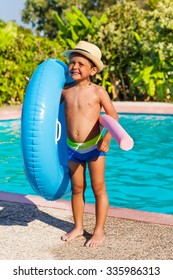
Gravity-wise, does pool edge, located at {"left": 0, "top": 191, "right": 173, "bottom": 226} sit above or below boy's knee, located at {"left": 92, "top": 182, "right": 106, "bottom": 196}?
below

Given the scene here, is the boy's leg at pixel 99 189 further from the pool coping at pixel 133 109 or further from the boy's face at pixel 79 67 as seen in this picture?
the pool coping at pixel 133 109

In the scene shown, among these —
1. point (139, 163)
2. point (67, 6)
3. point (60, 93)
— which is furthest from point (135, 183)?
point (67, 6)

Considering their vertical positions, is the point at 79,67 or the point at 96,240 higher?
the point at 79,67

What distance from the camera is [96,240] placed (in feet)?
14.4

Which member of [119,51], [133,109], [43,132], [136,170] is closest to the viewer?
[43,132]

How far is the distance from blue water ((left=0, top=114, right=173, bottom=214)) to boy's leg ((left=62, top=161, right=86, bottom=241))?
8.18ft

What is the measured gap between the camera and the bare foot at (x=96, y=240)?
4340mm

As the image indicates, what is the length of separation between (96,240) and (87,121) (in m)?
0.92

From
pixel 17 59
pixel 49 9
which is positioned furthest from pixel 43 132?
pixel 49 9

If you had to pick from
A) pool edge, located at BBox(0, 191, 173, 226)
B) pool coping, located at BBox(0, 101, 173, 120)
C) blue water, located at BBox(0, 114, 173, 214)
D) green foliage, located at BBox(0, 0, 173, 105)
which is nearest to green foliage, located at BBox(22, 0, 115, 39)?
green foliage, located at BBox(0, 0, 173, 105)

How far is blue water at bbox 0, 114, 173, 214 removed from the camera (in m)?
7.48

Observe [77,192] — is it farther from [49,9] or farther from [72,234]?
[49,9]

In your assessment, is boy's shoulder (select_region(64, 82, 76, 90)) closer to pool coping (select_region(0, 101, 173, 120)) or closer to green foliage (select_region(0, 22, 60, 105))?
pool coping (select_region(0, 101, 173, 120))
